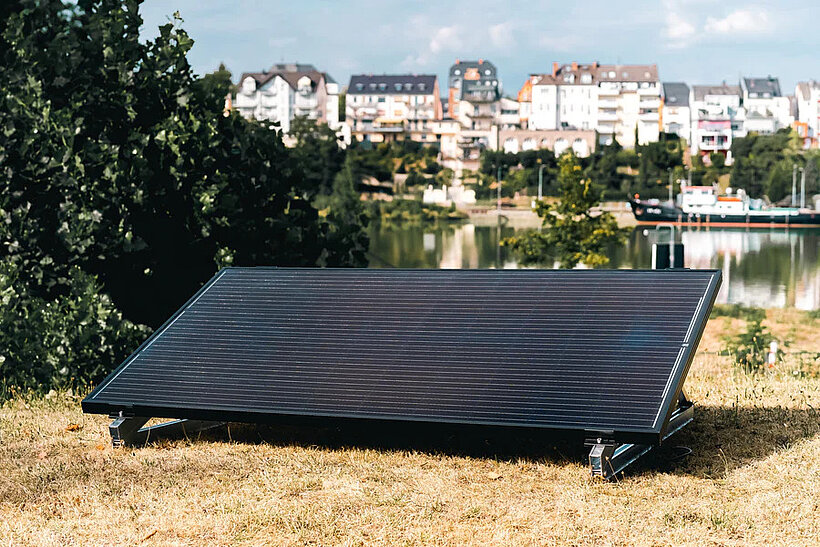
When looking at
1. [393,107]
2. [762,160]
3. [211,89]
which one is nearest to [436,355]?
[211,89]

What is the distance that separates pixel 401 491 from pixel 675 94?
13465 centimetres

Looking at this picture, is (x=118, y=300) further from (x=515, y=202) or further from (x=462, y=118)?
(x=462, y=118)

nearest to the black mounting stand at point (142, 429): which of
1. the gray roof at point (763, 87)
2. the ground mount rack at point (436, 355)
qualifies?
the ground mount rack at point (436, 355)

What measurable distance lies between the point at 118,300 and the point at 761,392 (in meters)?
6.08

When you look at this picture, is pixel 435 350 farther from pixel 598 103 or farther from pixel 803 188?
pixel 598 103

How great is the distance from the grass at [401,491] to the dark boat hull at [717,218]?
7438 cm

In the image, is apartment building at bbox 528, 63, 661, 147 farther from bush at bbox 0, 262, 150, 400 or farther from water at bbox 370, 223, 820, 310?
bush at bbox 0, 262, 150, 400

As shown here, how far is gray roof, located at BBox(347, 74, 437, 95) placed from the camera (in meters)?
130

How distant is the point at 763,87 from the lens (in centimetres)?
13562

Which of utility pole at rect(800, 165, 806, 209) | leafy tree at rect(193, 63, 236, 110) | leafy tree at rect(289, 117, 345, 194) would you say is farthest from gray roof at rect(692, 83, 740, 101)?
leafy tree at rect(193, 63, 236, 110)

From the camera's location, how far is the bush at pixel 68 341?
9.21 meters

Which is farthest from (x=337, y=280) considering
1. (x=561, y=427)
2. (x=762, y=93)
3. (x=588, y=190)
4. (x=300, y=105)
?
(x=762, y=93)

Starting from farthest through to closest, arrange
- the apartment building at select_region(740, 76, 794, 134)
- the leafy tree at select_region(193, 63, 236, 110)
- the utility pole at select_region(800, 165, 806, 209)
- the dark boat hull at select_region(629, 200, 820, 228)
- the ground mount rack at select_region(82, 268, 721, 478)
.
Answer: the apartment building at select_region(740, 76, 794, 134) → the utility pole at select_region(800, 165, 806, 209) → the dark boat hull at select_region(629, 200, 820, 228) → the leafy tree at select_region(193, 63, 236, 110) → the ground mount rack at select_region(82, 268, 721, 478)

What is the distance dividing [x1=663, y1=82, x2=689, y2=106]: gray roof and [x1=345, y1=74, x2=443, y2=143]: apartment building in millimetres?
29812
